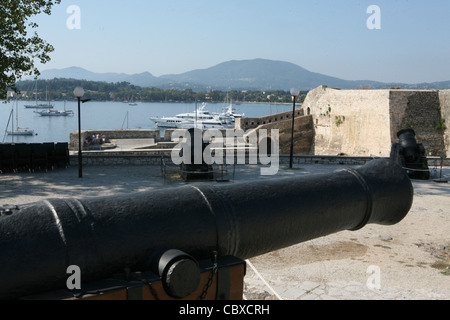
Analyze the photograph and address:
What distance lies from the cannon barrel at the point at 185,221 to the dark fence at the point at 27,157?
35.1ft

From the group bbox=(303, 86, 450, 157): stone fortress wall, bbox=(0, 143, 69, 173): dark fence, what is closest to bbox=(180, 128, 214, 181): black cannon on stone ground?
bbox=(0, 143, 69, 173): dark fence

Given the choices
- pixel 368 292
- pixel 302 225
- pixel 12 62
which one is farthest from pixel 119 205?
pixel 12 62

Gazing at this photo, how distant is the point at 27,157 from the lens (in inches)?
489

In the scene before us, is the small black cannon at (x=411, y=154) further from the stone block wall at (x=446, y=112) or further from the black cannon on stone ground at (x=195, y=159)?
the stone block wall at (x=446, y=112)

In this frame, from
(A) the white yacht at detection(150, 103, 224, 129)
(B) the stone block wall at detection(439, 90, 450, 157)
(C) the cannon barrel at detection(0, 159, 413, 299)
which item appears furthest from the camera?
(A) the white yacht at detection(150, 103, 224, 129)

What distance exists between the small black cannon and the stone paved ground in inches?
88.1

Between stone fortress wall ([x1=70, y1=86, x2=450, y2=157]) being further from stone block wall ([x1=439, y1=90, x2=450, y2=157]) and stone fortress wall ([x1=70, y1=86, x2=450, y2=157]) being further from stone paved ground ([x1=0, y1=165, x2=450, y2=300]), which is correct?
stone paved ground ([x1=0, y1=165, x2=450, y2=300])

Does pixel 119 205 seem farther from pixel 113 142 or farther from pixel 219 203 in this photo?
pixel 113 142

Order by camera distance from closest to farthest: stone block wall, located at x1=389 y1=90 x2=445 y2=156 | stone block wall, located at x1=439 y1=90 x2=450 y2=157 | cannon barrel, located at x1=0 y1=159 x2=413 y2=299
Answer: cannon barrel, located at x1=0 y1=159 x2=413 y2=299 < stone block wall, located at x1=439 y1=90 x2=450 y2=157 < stone block wall, located at x1=389 y1=90 x2=445 y2=156

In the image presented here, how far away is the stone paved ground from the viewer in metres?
5.08

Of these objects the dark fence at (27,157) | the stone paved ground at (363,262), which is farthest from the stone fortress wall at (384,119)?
the dark fence at (27,157)

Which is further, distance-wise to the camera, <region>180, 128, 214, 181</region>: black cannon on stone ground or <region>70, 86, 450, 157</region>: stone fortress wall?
<region>70, 86, 450, 157</region>: stone fortress wall

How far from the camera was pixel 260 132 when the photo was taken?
33.0 meters
